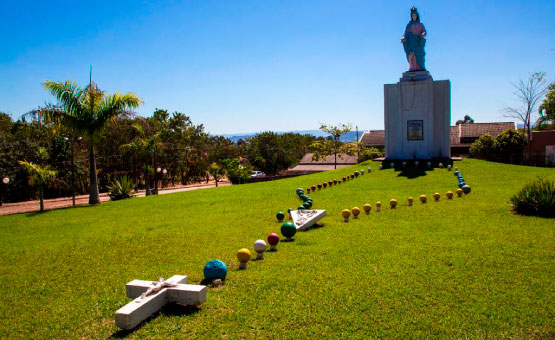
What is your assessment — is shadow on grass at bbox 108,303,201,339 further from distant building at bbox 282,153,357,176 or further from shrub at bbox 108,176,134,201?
distant building at bbox 282,153,357,176

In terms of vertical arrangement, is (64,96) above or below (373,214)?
above

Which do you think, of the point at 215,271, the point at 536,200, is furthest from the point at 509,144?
the point at 215,271

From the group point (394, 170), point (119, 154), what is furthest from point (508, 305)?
point (119, 154)

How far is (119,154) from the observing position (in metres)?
36.1

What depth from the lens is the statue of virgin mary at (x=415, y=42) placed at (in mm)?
22438

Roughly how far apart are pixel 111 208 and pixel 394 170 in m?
13.5

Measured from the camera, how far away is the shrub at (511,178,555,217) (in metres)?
9.45

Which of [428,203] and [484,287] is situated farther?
[428,203]

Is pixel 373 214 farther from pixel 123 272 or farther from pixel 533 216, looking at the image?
pixel 123 272

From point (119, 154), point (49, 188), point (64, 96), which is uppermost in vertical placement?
point (64, 96)

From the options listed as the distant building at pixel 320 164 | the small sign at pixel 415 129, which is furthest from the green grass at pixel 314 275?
the distant building at pixel 320 164

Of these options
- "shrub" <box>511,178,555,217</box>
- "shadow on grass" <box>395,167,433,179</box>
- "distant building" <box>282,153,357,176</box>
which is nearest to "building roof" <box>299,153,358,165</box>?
"distant building" <box>282,153,357,176</box>

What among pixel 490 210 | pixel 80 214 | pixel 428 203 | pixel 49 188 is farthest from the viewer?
pixel 49 188

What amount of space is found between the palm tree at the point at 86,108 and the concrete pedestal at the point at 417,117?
537 inches
